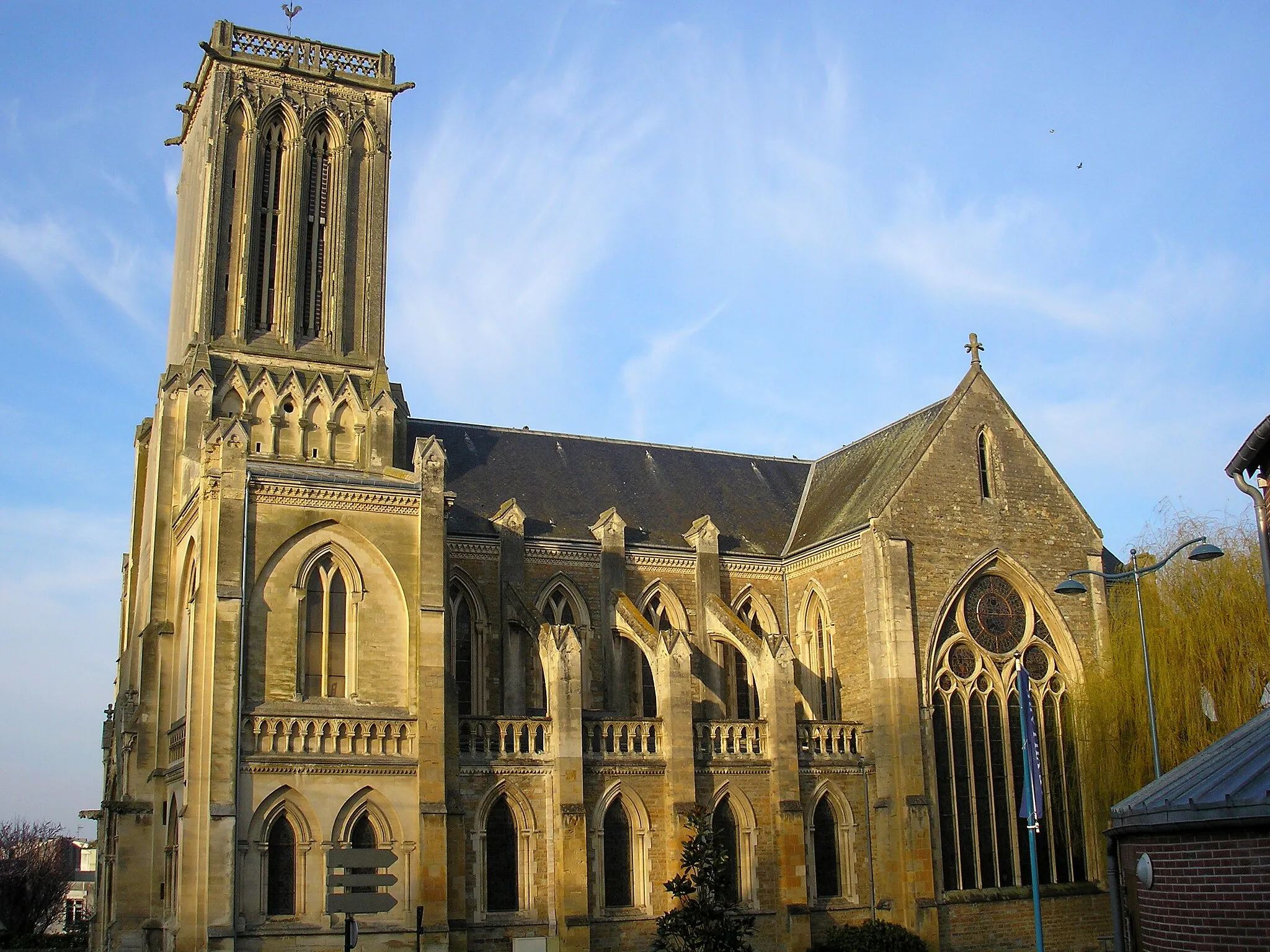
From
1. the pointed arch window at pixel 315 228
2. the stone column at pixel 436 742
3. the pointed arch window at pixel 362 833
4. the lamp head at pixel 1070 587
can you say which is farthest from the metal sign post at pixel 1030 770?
the pointed arch window at pixel 315 228

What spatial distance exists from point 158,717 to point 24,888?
39.5 meters

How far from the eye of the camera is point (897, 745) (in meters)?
32.1

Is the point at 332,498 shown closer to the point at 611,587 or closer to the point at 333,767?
the point at 333,767

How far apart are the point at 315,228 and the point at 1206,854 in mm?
29904

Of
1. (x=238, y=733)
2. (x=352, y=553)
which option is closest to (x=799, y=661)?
(x=352, y=553)

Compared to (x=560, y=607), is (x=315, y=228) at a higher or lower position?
higher

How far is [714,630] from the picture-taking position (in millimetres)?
34750

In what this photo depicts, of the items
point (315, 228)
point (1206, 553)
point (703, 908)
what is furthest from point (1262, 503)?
point (315, 228)

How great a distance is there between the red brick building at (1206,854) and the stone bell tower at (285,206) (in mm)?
25948

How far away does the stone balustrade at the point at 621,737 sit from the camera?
29.8 meters

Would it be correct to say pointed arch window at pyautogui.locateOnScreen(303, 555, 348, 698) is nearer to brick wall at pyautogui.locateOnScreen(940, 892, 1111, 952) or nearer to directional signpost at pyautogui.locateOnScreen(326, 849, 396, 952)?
directional signpost at pyautogui.locateOnScreen(326, 849, 396, 952)

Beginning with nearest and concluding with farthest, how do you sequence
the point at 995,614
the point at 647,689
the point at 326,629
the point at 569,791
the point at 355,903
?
the point at 355,903 < the point at 326,629 < the point at 569,791 < the point at 647,689 < the point at 995,614

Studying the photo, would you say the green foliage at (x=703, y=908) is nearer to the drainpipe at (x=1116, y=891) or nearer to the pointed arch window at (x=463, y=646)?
the pointed arch window at (x=463, y=646)

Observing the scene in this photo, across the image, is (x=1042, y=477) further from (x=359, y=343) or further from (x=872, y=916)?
(x=359, y=343)
